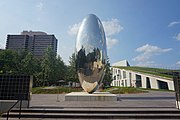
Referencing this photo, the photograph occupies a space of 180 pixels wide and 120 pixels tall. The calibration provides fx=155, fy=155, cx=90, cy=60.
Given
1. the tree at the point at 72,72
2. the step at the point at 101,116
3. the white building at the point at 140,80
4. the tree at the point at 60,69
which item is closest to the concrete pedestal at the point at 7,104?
the step at the point at 101,116

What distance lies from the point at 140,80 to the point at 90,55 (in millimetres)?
53228

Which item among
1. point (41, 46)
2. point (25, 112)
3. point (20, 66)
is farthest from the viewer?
point (41, 46)

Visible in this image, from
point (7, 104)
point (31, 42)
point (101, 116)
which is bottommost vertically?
point (101, 116)

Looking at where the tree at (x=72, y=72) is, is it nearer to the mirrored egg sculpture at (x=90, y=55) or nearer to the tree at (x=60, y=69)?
the tree at (x=60, y=69)

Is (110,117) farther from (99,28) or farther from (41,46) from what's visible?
(41,46)

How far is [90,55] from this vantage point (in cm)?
1484

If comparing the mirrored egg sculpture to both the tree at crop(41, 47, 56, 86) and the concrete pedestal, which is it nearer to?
the concrete pedestal

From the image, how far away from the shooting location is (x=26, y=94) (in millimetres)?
9711

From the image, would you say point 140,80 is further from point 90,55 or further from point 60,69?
point 90,55

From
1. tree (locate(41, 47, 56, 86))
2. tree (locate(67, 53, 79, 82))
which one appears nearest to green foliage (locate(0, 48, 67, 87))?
tree (locate(41, 47, 56, 86))

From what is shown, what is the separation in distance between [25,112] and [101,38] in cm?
990

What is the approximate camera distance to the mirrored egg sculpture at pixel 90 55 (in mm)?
14734

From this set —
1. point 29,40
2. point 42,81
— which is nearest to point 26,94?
point 42,81

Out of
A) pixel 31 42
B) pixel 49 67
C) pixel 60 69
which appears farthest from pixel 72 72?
pixel 31 42
